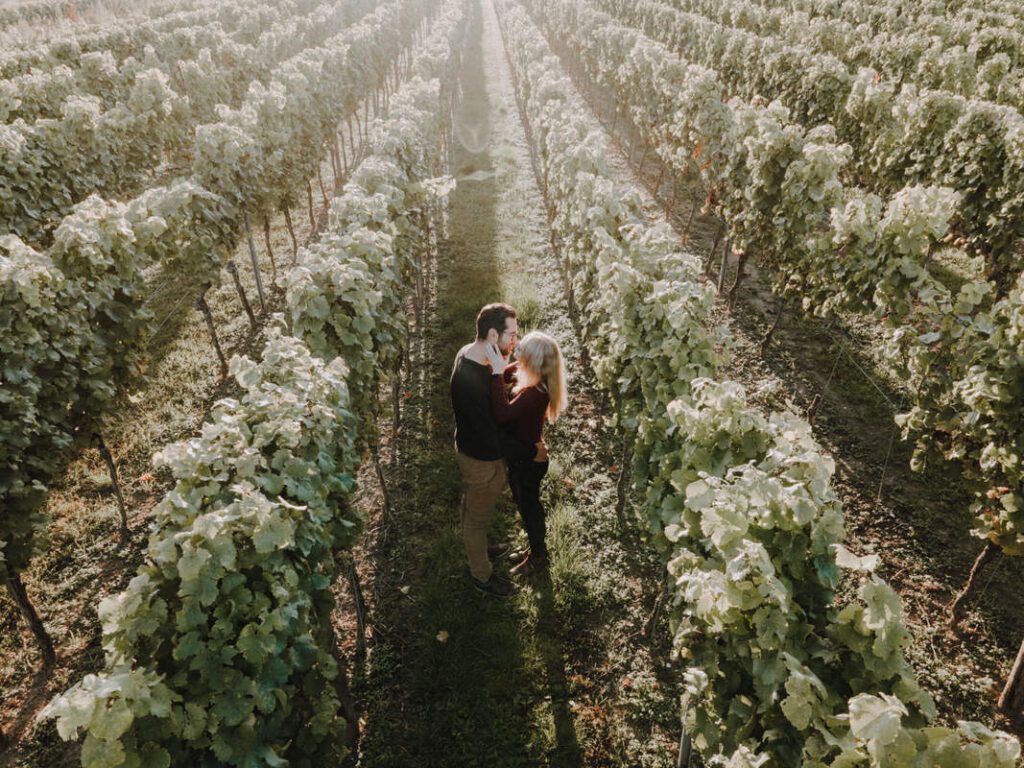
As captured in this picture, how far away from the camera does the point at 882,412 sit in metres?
8.31

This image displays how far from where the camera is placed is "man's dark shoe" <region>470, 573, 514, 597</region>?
6.03 meters

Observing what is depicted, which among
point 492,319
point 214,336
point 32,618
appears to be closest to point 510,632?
point 492,319

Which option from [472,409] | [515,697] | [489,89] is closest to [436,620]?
[515,697]

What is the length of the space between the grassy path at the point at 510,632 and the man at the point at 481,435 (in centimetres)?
79

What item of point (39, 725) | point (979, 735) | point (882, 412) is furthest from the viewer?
point (882, 412)

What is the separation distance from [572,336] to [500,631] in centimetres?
567

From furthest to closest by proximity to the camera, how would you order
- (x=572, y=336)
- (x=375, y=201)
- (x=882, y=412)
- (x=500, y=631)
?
(x=572, y=336)
(x=882, y=412)
(x=375, y=201)
(x=500, y=631)

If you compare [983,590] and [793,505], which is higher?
[793,505]

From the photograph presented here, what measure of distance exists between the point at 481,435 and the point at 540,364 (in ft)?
2.74

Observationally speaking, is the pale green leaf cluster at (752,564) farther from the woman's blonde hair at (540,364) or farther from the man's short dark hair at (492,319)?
the man's short dark hair at (492,319)

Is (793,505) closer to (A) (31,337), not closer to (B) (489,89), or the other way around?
(A) (31,337)

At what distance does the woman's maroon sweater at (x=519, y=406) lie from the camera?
5340 millimetres

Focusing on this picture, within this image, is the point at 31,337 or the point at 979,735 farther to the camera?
the point at 31,337

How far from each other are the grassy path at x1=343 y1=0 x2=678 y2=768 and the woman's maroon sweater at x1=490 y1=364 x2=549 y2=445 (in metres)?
1.76
